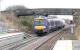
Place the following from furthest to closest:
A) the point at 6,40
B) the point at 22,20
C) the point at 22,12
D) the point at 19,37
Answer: the point at 22,12, the point at 22,20, the point at 19,37, the point at 6,40

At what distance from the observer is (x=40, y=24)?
169 ft

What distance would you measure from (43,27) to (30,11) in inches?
1697

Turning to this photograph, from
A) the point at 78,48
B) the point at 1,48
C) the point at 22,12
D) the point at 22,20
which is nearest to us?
the point at 78,48

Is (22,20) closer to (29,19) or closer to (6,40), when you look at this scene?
(29,19)

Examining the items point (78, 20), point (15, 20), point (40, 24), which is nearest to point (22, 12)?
point (15, 20)

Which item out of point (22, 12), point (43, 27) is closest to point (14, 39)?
point (43, 27)

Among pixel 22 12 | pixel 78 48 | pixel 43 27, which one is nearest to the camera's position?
pixel 78 48

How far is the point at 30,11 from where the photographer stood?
93.9m

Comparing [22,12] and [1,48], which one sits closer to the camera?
[1,48]

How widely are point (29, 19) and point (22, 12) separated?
55.8 feet

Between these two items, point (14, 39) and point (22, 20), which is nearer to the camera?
point (14, 39)

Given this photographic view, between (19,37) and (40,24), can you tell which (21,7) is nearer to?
(40,24)

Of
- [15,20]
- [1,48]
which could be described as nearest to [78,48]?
[1,48]

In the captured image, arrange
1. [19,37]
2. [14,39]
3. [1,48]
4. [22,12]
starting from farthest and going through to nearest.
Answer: [22,12]
[19,37]
[14,39]
[1,48]
